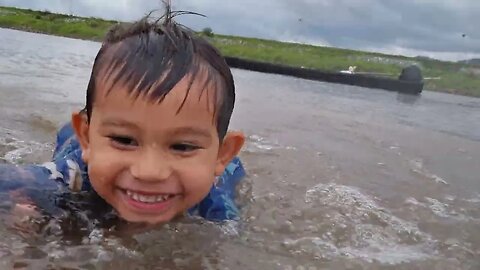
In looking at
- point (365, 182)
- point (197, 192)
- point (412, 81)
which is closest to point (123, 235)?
point (197, 192)

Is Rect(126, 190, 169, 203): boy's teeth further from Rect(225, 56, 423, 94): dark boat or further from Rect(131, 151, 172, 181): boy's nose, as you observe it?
Rect(225, 56, 423, 94): dark boat

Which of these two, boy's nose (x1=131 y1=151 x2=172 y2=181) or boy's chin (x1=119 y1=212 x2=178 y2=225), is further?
boy's chin (x1=119 y1=212 x2=178 y2=225)

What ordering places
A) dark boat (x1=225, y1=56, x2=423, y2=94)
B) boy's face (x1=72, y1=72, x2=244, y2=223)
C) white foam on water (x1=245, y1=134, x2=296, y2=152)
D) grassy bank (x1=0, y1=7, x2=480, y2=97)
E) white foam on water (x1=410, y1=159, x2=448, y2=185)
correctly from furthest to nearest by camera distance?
grassy bank (x1=0, y1=7, x2=480, y2=97)
dark boat (x1=225, y1=56, x2=423, y2=94)
white foam on water (x1=245, y1=134, x2=296, y2=152)
white foam on water (x1=410, y1=159, x2=448, y2=185)
boy's face (x1=72, y1=72, x2=244, y2=223)

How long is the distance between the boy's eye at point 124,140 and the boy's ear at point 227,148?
1.38 feet

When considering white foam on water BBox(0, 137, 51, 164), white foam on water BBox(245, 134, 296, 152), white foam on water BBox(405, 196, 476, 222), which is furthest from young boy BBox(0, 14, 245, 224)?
white foam on water BBox(245, 134, 296, 152)

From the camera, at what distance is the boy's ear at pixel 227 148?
2.37 meters

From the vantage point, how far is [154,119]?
197 cm

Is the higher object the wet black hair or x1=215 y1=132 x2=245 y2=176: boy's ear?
the wet black hair

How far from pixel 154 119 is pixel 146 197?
32 cm

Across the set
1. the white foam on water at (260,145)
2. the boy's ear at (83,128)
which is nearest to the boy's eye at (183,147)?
the boy's ear at (83,128)

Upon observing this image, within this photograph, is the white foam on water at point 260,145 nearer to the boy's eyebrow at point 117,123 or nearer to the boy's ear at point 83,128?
the boy's ear at point 83,128

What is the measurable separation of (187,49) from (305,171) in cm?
229

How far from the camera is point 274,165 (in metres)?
4.44

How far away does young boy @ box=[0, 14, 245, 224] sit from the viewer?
1993mm
